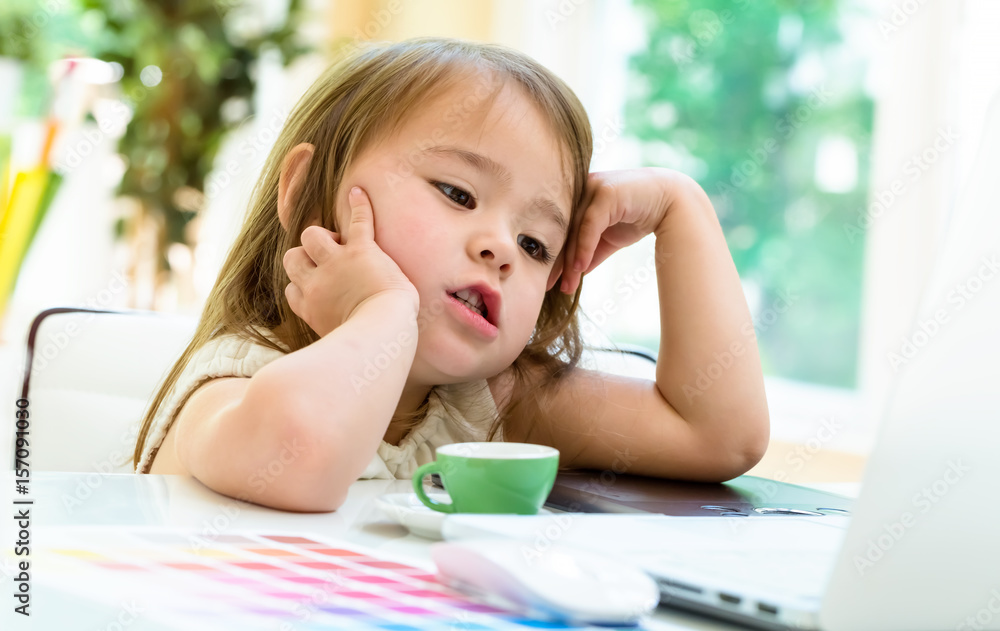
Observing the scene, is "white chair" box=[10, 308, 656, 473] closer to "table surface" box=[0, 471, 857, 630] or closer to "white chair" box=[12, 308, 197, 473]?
"white chair" box=[12, 308, 197, 473]

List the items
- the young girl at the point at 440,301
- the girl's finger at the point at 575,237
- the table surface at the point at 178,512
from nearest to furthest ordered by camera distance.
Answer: the table surface at the point at 178,512, the young girl at the point at 440,301, the girl's finger at the point at 575,237

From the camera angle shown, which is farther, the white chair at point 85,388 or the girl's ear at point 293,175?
the white chair at point 85,388

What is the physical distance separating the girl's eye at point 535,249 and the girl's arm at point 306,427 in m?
0.27

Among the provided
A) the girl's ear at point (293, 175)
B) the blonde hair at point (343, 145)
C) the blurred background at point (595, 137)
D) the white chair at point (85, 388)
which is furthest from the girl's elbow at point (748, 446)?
the blurred background at point (595, 137)

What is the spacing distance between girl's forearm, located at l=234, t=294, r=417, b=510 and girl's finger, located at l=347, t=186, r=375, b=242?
0.49 ft

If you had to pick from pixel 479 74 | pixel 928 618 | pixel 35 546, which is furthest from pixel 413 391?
pixel 928 618

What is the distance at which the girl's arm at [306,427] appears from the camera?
0.63m

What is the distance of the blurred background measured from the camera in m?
2.32

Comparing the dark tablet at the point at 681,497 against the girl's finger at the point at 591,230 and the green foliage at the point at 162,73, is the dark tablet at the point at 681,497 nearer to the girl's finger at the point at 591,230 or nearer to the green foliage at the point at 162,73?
the girl's finger at the point at 591,230

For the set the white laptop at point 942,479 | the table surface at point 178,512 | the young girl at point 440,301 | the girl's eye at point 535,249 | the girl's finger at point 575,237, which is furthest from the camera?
the girl's finger at point 575,237

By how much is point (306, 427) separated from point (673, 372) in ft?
1.82

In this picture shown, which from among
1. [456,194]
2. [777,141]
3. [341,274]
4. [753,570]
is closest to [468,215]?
[456,194]

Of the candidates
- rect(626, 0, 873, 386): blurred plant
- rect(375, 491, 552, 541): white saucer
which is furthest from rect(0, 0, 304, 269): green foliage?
rect(375, 491, 552, 541): white saucer

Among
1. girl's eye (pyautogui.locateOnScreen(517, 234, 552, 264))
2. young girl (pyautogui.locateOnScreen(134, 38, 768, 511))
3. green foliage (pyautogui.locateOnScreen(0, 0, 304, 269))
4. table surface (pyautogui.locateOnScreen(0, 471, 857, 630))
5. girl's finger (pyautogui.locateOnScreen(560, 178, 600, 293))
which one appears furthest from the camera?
green foliage (pyautogui.locateOnScreen(0, 0, 304, 269))
